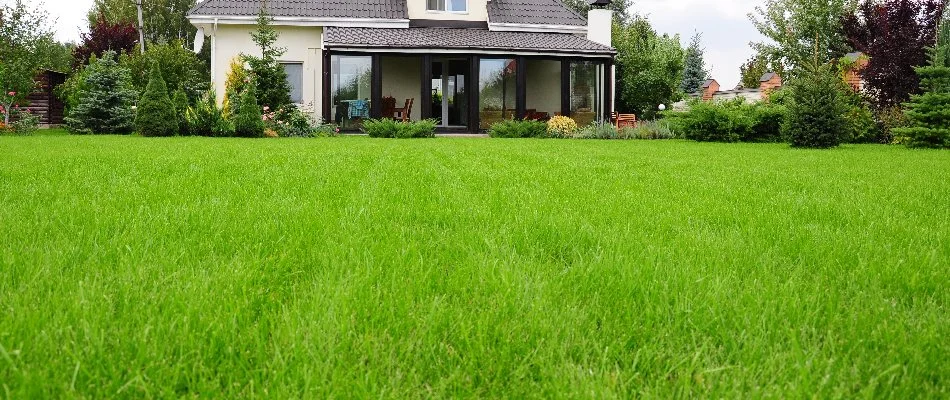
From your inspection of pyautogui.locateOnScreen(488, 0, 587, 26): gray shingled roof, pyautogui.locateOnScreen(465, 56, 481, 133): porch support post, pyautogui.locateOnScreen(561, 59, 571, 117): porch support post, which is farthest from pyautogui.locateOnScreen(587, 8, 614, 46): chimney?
pyautogui.locateOnScreen(465, 56, 481, 133): porch support post

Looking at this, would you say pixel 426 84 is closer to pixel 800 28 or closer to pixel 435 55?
pixel 435 55

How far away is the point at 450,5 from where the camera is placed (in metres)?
22.9

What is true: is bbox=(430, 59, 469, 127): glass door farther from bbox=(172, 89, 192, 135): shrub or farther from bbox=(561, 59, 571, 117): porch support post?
bbox=(172, 89, 192, 135): shrub

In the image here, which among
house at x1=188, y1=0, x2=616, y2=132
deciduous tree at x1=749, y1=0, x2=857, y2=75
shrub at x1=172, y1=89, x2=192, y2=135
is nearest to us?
shrub at x1=172, y1=89, x2=192, y2=135

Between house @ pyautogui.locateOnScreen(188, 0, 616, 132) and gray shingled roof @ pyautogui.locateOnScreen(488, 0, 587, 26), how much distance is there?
37 millimetres

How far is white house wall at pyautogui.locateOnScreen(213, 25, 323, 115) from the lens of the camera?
68.0 feet

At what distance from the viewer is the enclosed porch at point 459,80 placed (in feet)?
63.1

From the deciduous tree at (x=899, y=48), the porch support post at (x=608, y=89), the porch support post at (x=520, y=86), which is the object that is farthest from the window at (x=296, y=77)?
the deciduous tree at (x=899, y=48)

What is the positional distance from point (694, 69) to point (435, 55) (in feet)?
90.6

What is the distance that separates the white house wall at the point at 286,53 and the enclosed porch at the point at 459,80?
1.16 m

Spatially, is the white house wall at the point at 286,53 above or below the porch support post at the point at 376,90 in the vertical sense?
above

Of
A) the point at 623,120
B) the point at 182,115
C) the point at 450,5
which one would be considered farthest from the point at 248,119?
the point at 623,120

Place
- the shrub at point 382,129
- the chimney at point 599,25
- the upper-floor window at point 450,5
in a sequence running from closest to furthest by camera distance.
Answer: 1. the shrub at point 382,129
2. the upper-floor window at point 450,5
3. the chimney at point 599,25

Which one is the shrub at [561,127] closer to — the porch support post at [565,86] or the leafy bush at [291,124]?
the porch support post at [565,86]
